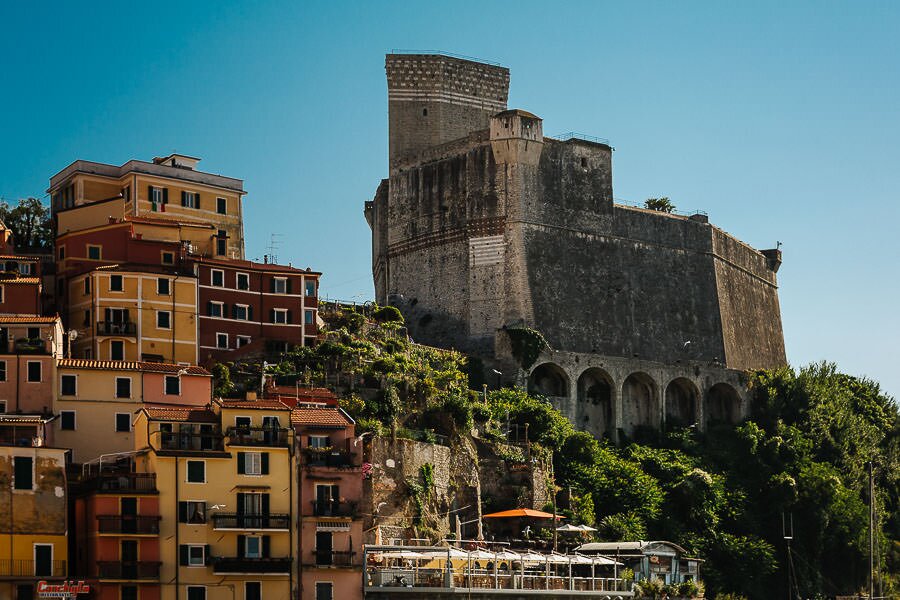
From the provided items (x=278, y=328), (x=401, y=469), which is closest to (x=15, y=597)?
(x=401, y=469)

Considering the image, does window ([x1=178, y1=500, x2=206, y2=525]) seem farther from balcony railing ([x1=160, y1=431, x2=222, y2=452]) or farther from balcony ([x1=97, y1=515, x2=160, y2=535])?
balcony railing ([x1=160, y1=431, x2=222, y2=452])

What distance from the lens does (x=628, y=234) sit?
9319cm

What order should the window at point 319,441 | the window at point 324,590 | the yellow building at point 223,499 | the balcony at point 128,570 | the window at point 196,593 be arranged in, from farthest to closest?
1. the window at point 319,441
2. the window at point 324,590
3. the yellow building at point 223,499
4. the window at point 196,593
5. the balcony at point 128,570

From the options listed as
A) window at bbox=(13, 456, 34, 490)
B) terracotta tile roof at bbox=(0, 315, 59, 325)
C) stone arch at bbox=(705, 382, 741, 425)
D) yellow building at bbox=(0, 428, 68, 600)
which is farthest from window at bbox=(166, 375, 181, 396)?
stone arch at bbox=(705, 382, 741, 425)

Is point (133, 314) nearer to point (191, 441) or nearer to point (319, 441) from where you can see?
point (191, 441)

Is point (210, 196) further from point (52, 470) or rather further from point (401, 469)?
point (52, 470)

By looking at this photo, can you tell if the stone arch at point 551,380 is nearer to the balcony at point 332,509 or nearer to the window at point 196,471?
the balcony at point 332,509

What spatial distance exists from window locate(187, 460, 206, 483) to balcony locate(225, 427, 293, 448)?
1.30 metres

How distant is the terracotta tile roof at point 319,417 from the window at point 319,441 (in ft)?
1.29

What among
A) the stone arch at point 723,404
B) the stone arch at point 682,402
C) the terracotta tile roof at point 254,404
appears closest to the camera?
the terracotta tile roof at point 254,404

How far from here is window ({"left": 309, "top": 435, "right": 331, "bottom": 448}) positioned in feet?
191

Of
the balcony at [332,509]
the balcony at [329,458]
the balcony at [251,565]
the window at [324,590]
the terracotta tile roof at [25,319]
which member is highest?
the terracotta tile roof at [25,319]

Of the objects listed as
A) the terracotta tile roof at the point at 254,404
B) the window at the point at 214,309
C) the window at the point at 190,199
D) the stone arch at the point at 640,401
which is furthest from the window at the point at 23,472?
the stone arch at the point at 640,401

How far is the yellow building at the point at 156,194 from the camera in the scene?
7469cm
